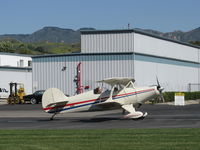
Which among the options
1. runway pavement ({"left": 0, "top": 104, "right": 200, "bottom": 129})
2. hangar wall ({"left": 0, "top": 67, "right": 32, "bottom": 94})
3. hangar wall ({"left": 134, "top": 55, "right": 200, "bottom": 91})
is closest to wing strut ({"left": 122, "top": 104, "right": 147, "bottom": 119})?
runway pavement ({"left": 0, "top": 104, "right": 200, "bottom": 129})

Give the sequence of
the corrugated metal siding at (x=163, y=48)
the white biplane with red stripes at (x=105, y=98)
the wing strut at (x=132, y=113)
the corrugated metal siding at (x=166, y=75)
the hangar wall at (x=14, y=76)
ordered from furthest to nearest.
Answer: the hangar wall at (x=14, y=76) → the corrugated metal siding at (x=163, y=48) → the corrugated metal siding at (x=166, y=75) → the white biplane with red stripes at (x=105, y=98) → the wing strut at (x=132, y=113)

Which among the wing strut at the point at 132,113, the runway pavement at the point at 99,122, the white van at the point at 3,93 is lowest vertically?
the runway pavement at the point at 99,122

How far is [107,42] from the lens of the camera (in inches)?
2126

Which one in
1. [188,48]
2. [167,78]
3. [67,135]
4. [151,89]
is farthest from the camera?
[188,48]

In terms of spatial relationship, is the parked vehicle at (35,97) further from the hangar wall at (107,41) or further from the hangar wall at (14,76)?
the hangar wall at (14,76)

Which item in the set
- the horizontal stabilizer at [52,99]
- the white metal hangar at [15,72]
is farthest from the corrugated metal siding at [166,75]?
the horizontal stabilizer at [52,99]

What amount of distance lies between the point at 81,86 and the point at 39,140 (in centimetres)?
3737

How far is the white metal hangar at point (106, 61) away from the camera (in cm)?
5294

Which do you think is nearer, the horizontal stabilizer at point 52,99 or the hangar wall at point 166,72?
the horizontal stabilizer at point 52,99

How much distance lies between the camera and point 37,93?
53531 mm

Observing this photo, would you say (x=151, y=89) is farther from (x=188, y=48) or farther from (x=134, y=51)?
(x=188, y=48)

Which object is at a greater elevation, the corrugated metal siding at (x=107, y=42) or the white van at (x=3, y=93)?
the corrugated metal siding at (x=107, y=42)

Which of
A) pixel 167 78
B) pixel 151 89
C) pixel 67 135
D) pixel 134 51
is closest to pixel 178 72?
pixel 167 78

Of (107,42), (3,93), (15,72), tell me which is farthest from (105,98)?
(15,72)
